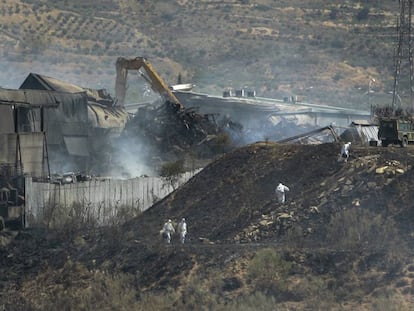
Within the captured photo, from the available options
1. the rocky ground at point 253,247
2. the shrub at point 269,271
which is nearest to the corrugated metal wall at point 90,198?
the rocky ground at point 253,247

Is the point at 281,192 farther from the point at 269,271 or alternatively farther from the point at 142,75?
the point at 142,75

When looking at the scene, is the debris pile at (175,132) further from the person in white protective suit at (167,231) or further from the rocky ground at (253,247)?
the person in white protective suit at (167,231)

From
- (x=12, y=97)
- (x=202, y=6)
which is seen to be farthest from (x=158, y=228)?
(x=202, y=6)

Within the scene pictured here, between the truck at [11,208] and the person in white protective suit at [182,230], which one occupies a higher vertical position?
the truck at [11,208]

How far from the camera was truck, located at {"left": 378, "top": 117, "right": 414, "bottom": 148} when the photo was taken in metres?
46.0

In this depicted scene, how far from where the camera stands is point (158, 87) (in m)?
66.7

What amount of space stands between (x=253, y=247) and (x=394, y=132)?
39.3ft

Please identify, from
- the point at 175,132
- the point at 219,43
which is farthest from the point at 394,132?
the point at 219,43

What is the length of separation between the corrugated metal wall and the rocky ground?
1.22 metres

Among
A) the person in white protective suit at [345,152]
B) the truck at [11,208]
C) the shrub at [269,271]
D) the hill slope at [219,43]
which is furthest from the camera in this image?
the hill slope at [219,43]

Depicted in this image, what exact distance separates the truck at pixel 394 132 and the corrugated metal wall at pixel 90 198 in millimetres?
8197

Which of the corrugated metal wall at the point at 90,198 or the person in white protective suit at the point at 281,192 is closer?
the person in white protective suit at the point at 281,192

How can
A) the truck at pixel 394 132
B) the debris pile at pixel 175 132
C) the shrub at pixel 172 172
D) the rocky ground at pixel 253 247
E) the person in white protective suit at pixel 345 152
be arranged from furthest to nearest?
the debris pile at pixel 175 132 < the shrub at pixel 172 172 < the truck at pixel 394 132 < the person in white protective suit at pixel 345 152 < the rocky ground at pixel 253 247

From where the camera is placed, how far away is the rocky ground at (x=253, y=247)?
33.7 meters
